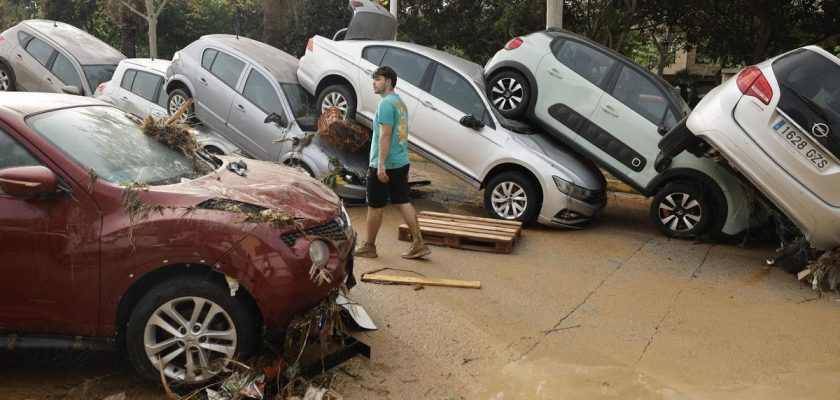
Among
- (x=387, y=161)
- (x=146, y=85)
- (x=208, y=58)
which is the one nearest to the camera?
(x=387, y=161)

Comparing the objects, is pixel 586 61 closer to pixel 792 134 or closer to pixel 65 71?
pixel 792 134

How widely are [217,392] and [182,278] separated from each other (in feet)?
2.12

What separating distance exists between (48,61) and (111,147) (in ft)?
31.1

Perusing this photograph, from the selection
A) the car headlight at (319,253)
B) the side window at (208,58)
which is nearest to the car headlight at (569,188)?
the car headlight at (319,253)

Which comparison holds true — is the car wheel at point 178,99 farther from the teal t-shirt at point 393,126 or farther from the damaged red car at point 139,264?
the damaged red car at point 139,264

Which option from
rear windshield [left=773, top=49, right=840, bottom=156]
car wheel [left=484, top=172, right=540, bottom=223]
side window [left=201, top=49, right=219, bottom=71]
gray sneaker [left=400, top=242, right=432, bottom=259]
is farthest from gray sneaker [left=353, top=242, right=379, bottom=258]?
side window [left=201, top=49, right=219, bottom=71]

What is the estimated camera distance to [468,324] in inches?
215

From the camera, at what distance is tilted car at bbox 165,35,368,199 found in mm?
9117

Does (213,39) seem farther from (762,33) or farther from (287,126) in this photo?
(762,33)

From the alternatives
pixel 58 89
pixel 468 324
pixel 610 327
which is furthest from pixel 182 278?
pixel 58 89

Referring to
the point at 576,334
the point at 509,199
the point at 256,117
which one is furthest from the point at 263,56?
the point at 576,334

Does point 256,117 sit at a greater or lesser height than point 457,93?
lesser

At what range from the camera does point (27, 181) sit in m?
3.85

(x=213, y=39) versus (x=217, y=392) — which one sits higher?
(x=213, y=39)
